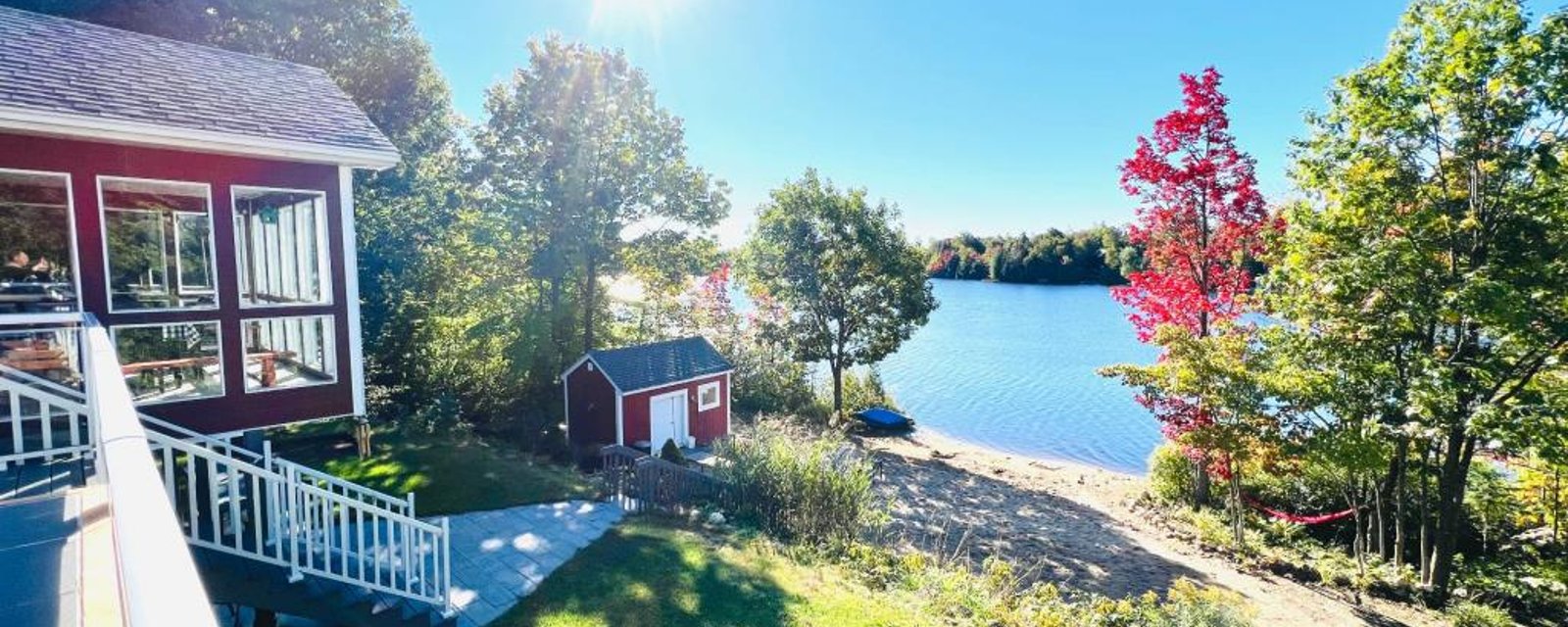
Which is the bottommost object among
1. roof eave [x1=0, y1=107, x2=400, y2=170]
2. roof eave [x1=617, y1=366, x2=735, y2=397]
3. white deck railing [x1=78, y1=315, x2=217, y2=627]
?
roof eave [x1=617, y1=366, x2=735, y2=397]

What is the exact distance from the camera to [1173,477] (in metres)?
15.2

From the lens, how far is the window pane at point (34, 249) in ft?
21.3

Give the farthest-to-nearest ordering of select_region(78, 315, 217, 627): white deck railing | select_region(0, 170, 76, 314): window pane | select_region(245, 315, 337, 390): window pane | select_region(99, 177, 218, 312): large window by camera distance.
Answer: select_region(245, 315, 337, 390): window pane < select_region(99, 177, 218, 312): large window < select_region(0, 170, 76, 314): window pane < select_region(78, 315, 217, 627): white deck railing

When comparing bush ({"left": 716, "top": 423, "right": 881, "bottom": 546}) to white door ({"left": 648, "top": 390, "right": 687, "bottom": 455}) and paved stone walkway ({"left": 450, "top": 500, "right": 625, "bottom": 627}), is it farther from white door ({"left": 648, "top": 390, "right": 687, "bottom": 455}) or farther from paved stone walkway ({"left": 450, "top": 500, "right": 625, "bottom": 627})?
white door ({"left": 648, "top": 390, "right": 687, "bottom": 455})

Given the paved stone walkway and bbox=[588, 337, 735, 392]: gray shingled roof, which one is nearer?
the paved stone walkway

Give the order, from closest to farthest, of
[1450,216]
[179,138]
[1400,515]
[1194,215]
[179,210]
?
[179,138] → [179,210] → [1450,216] → [1400,515] → [1194,215]

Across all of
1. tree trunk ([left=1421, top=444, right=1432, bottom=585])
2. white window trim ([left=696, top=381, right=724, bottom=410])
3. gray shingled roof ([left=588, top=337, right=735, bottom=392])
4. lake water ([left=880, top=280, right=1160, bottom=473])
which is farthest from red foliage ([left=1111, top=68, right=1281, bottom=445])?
gray shingled roof ([left=588, top=337, right=735, bottom=392])

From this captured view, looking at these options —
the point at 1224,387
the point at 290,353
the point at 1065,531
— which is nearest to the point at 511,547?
the point at 290,353

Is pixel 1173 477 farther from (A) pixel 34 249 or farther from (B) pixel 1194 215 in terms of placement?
(A) pixel 34 249

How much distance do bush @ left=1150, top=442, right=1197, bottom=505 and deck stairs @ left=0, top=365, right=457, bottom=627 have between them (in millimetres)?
14741

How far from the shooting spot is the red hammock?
12284mm

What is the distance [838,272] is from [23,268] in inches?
720

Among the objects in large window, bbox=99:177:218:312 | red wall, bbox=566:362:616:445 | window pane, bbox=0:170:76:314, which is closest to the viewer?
window pane, bbox=0:170:76:314

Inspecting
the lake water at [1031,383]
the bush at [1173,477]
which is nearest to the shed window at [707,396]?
the lake water at [1031,383]
